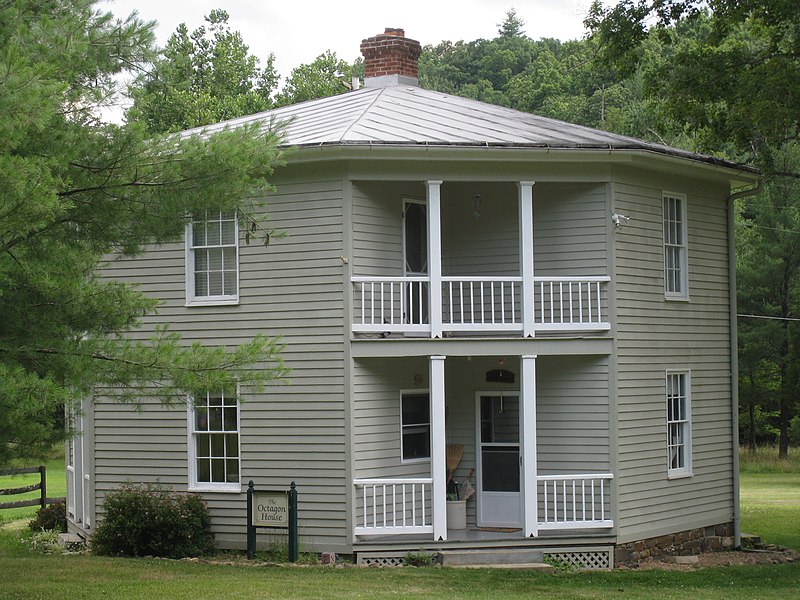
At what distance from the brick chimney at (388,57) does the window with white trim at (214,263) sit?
5.97m

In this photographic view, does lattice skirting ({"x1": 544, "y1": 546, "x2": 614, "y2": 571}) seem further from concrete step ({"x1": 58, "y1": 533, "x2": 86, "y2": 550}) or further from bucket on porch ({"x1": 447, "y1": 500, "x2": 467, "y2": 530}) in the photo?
concrete step ({"x1": 58, "y1": 533, "x2": 86, "y2": 550})

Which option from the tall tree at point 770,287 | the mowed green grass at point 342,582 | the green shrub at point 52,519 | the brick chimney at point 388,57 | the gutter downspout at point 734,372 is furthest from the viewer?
the tall tree at point 770,287

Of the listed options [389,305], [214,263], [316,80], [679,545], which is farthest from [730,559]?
[316,80]

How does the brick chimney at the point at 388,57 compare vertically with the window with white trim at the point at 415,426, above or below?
above

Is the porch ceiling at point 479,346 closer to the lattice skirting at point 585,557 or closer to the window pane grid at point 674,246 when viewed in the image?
the window pane grid at point 674,246

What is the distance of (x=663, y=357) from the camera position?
726 inches

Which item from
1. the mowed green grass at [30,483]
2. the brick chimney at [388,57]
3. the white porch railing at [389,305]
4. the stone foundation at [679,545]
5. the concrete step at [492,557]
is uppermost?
the brick chimney at [388,57]

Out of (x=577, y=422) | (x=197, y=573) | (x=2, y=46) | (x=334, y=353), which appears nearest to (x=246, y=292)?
(x=334, y=353)

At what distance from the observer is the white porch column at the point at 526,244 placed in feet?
55.0

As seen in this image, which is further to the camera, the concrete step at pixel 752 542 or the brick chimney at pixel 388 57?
the brick chimney at pixel 388 57

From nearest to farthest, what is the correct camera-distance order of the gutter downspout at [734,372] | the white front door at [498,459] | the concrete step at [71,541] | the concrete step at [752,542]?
the white front door at [498,459], the concrete step at [71,541], the gutter downspout at [734,372], the concrete step at [752,542]

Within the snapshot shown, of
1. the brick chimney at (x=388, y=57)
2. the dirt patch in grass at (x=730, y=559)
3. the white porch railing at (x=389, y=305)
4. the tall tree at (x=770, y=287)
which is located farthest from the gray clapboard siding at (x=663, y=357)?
the tall tree at (x=770, y=287)

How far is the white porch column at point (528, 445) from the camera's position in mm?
16562

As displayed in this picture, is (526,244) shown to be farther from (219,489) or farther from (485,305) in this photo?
(219,489)
